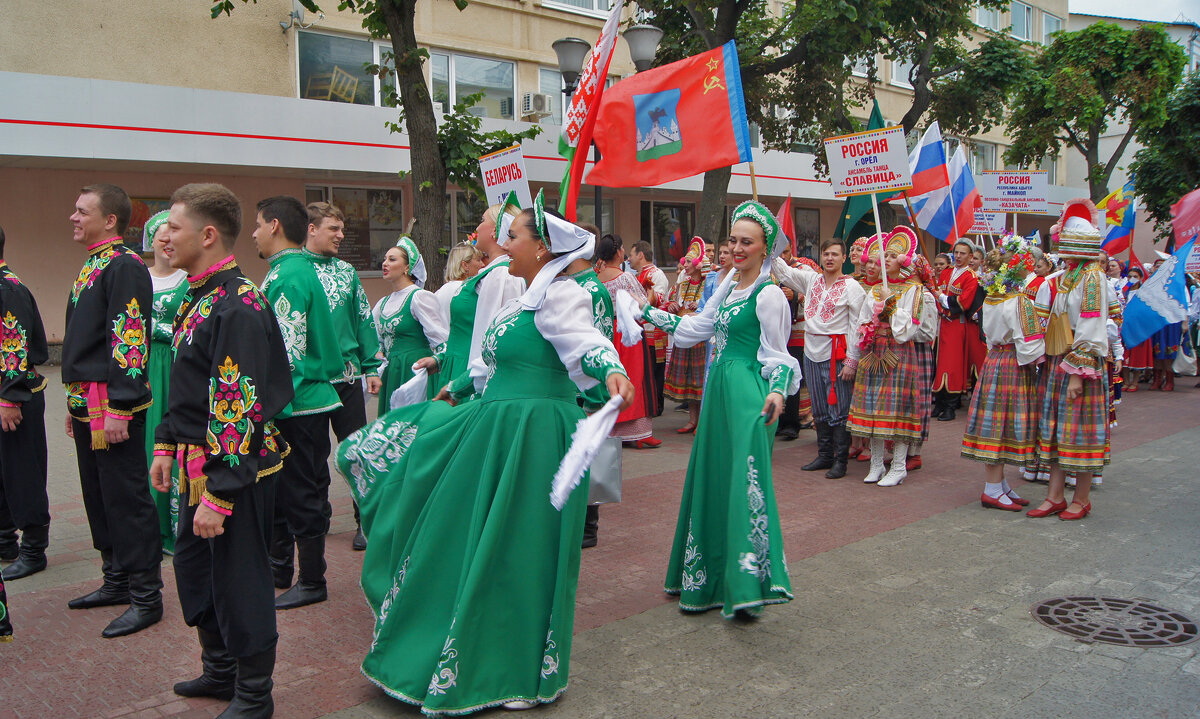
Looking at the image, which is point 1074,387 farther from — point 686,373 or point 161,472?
point 161,472

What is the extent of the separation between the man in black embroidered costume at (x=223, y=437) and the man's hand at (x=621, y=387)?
1.24 metres

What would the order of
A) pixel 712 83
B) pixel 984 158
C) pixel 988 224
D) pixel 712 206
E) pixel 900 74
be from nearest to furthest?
pixel 712 83
pixel 988 224
pixel 712 206
pixel 900 74
pixel 984 158

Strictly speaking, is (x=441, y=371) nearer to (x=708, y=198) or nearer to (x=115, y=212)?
(x=115, y=212)

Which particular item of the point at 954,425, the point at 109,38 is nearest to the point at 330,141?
the point at 109,38

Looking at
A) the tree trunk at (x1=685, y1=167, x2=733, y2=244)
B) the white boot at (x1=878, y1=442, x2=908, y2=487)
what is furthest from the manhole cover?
the tree trunk at (x1=685, y1=167, x2=733, y2=244)

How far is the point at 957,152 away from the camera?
12656 mm

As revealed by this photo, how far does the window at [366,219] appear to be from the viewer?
17.9 m

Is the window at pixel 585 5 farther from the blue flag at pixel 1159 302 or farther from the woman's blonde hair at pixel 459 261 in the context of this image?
the woman's blonde hair at pixel 459 261

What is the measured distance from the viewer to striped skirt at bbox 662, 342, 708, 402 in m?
10.4

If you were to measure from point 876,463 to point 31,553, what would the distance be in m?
6.31

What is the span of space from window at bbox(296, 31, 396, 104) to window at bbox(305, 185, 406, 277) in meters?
1.76

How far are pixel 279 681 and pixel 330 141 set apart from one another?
1342cm

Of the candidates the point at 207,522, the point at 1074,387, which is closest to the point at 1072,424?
the point at 1074,387

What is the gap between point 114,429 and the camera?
441cm
